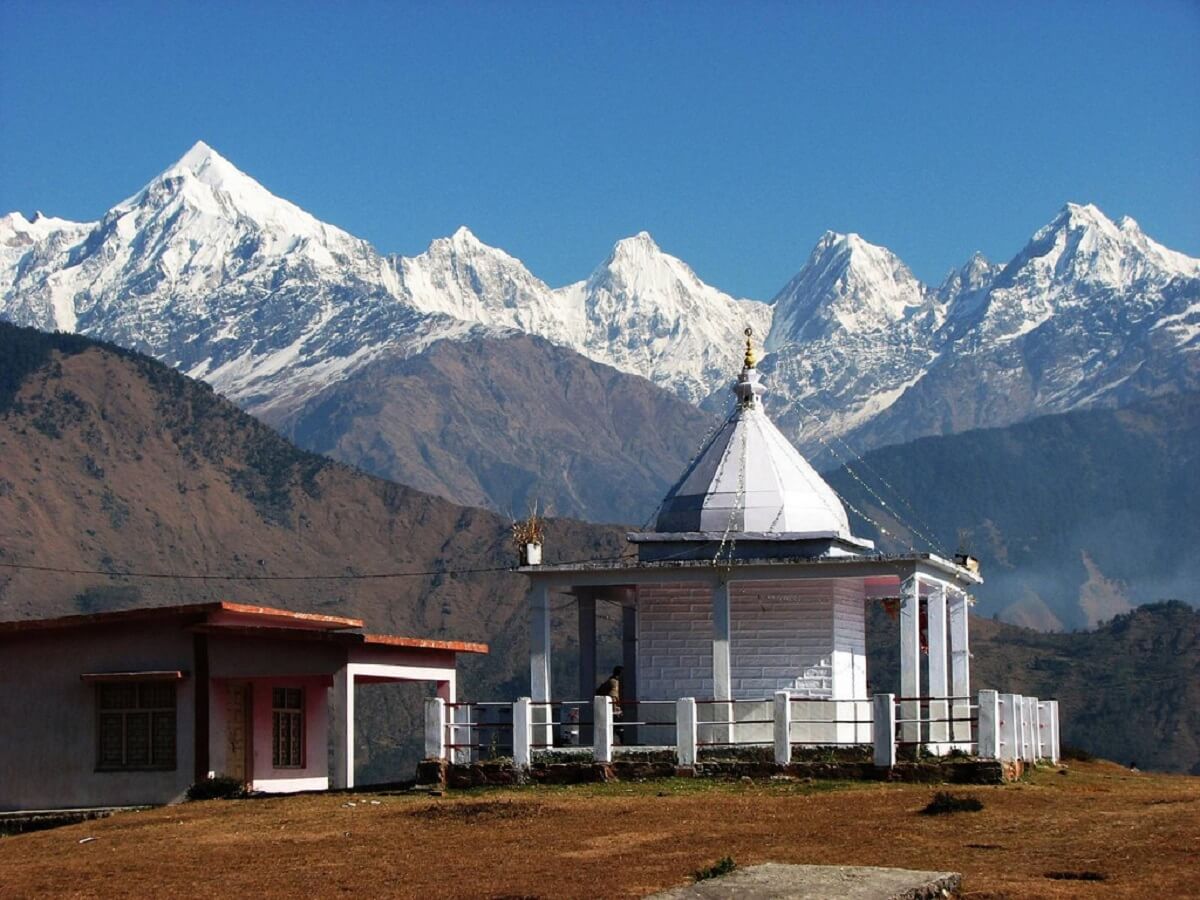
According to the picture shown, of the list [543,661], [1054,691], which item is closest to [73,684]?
[543,661]

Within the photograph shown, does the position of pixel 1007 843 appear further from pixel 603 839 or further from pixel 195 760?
pixel 195 760

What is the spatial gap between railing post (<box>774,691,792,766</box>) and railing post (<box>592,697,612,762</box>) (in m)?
2.88

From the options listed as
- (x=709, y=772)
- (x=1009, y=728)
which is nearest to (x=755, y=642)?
→ (x=709, y=772)

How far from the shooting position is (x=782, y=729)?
36531mm

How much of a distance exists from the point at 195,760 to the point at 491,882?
1849 centimetres

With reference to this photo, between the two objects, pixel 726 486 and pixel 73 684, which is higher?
pixel 726 486

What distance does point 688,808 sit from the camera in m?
32.2

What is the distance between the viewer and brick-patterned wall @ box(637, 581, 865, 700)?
4203 centimetres

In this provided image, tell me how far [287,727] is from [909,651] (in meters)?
14.2

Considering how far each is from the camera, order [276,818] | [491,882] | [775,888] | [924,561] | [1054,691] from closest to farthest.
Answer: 1. [775,888]
2. [491,882]
3. [276,818]
4. [924,561]
5. [1054,691]

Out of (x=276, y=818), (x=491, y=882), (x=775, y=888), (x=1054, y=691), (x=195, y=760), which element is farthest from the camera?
(x=1054, y=691)

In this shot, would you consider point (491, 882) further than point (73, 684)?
No

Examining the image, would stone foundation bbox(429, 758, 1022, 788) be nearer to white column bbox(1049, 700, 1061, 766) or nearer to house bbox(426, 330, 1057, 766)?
house bbox(426, 330, 1057, 766)

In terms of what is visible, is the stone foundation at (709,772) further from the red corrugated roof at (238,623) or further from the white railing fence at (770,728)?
the red corrugated roof at (238,623)
